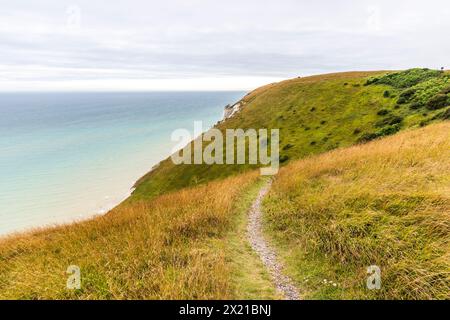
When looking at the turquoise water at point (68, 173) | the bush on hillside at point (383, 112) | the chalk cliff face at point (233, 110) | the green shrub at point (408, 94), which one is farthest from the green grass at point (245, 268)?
the chalk cliff face at point (233, 110)

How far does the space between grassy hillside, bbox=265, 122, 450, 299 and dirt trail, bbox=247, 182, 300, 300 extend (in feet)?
1.20

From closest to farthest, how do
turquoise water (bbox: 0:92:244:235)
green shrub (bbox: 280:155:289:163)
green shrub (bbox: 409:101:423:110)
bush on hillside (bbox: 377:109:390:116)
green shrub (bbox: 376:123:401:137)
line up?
green shrub (bbox: 376:123:401:137) → green shrub (bbox: 409:101:423:110) → green shrub (bbox: 280:155:289:163) → bush on hillside (bbox: 377:109:390:116) → turquoise water (bbox: 0:92:244:235)

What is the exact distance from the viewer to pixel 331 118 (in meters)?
47.4

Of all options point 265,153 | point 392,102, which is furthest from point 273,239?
point 392,102

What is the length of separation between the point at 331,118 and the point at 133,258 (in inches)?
1837

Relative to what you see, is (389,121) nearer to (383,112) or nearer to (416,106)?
(416,106)

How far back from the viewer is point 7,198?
5288 cm

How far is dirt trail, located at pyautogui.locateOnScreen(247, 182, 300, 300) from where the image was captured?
6.86 meters

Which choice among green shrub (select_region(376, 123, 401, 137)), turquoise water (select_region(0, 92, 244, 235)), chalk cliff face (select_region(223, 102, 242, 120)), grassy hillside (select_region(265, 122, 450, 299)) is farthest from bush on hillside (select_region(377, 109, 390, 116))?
chalk cliff face (select_region(223, 102, 242, 120))

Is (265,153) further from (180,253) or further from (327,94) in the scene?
(180,253)

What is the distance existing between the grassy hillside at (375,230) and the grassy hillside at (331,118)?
18392 millimetres

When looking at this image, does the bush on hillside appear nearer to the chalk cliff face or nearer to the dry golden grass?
the dry golden grass

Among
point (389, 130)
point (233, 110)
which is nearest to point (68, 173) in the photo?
point (233, 110)
